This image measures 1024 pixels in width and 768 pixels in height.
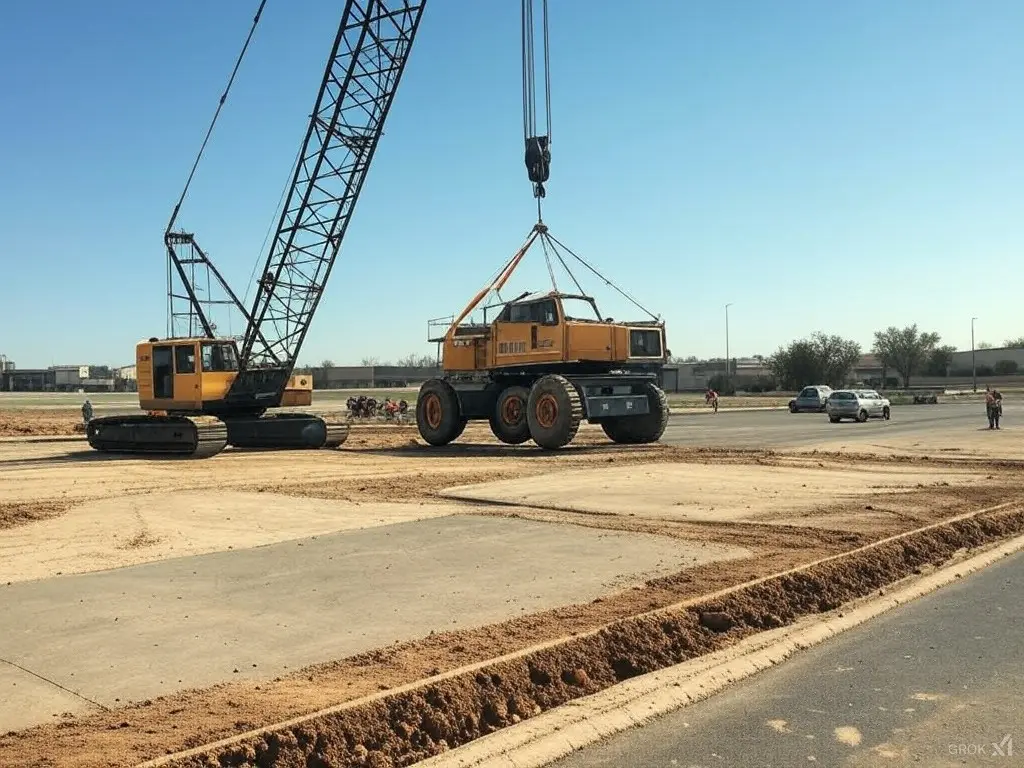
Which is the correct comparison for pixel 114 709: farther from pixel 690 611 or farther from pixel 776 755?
pixel 690 611

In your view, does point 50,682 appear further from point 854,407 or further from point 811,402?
point 811,402

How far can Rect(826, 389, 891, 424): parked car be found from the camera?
43812 millimetres

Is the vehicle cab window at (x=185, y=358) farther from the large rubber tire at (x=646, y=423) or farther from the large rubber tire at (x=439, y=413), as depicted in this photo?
the large rubber tire at (x=646, y=423)

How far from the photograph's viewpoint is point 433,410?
93.4ft

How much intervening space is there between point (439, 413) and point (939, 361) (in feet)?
418

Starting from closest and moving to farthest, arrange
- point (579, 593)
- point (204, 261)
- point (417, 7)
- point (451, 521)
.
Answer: point (579, 593) → point (451, 521) → point (417, 7) → point (204, 261)

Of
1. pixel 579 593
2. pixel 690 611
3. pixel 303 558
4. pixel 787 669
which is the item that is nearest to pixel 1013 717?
pixel 787 669

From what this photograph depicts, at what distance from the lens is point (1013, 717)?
5.47 m

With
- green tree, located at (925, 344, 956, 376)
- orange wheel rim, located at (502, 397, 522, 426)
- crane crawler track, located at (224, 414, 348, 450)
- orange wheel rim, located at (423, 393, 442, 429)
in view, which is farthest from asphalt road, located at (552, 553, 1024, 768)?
green tree, located at (925, 344, 956, 376)

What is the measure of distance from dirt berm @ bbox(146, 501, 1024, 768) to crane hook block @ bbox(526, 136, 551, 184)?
65.4ft

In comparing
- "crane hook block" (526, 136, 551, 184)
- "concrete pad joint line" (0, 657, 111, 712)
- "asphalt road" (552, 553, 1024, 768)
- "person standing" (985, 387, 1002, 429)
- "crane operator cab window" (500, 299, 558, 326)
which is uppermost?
"crane hook block" (526, 136, 551, 184)

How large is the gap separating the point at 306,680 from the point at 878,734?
11.1 feet

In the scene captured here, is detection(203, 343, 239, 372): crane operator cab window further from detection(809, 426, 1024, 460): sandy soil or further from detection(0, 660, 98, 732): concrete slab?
detection(0, 660, 98, 732): concrete slab

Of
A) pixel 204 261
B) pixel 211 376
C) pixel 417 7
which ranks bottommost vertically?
pixel 211 376
